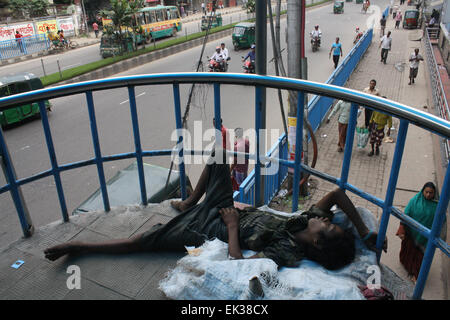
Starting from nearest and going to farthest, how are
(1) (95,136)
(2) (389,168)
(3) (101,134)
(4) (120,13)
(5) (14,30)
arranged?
(1) (95,136) → (2) (389,168) → (3) (101,134) → (4) (120,13) → (5) (14,30)

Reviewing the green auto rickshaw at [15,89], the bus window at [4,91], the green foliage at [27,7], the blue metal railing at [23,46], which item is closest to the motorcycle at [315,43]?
the green auto rickshaw at [15,89]

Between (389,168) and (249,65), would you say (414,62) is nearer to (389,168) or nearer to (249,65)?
(249,65)

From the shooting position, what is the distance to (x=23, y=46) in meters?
21.6

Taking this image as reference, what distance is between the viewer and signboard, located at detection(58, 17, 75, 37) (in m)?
26.6

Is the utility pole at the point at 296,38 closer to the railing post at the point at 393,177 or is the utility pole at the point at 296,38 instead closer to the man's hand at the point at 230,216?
the man's hand at the point at 230,216

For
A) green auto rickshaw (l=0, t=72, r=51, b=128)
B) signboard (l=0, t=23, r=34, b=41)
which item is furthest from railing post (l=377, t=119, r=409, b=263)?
signboard (l=0, t=23, r=34, b=41)

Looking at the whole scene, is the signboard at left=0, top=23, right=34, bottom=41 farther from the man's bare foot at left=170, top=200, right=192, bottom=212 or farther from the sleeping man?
the sleeping man

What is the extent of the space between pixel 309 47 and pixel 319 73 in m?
7.13

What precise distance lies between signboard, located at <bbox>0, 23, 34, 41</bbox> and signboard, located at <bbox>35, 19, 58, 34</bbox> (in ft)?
1.59

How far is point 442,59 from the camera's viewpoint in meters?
16.6

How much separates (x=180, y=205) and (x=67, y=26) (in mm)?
28390

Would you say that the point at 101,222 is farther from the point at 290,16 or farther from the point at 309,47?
the point at 309,47

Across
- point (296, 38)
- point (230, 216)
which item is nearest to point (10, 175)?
point (230, 216)
